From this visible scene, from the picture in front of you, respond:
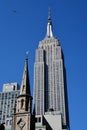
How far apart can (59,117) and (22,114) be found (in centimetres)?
9638

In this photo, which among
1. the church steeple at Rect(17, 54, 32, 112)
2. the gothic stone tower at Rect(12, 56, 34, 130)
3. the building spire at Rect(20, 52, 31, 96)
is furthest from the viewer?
the building spire at Rect(20, 52, 31, 96)

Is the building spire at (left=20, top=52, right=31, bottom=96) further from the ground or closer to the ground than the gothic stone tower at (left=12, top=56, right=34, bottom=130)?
Answer: further from the ground

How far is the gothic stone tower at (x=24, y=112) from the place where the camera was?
63.8m

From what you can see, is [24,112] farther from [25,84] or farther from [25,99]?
[25,84]

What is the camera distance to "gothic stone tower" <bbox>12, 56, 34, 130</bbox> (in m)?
63.8

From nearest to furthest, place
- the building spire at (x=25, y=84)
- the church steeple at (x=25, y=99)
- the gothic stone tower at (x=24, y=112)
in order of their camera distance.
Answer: the gothic stone tower at (x=24, y=112) < the church steeple at (x=25, y=99) < the building spire at (x=25, y=84)

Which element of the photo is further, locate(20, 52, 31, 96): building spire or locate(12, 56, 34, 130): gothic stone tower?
locate(20, 52, 31, 96): building spire

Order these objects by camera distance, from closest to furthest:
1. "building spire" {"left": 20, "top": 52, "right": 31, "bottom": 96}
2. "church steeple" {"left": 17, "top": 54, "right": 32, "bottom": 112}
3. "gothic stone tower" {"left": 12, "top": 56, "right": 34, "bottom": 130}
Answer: "gothic stone tower" {"left": 12, "top": 56, "right": 34, "bottom": 130}
"church steeple" {"left": 17, "top": 54, "right": 32, "bottom": 112}
"building spire" {"left": 20, "top": 52, "right": 31, "bottom": 96}

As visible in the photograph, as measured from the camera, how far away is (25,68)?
240 feet

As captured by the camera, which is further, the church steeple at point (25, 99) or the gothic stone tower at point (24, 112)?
the church steeple at point (25, 99)

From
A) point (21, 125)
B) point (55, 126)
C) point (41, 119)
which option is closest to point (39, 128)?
point (41, 119)

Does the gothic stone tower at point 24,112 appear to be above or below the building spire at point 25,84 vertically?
below

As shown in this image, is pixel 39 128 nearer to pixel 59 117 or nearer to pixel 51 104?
pixel 59 117

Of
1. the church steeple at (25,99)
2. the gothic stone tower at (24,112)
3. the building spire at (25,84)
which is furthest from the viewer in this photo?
the building spire at (25,84)
